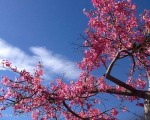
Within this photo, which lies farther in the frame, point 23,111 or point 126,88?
point 23,111

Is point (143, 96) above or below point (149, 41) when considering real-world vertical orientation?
below

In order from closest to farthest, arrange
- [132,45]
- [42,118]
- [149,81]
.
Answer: [132,45] < [149,81] < [42,118]

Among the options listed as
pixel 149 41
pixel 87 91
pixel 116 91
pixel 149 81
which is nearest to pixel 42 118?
pixel 87 91

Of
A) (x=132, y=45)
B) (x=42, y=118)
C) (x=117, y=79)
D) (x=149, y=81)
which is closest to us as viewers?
(x=117, y=79)

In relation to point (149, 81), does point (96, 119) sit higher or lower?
lower

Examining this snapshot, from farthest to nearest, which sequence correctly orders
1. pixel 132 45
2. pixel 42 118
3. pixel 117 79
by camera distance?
pixel 42 118, pixel 132 45, pixel 117 79

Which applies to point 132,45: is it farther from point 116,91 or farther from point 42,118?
point 42,118

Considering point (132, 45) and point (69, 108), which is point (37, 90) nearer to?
point (69, 108)

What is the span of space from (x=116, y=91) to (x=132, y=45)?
270 centimetres

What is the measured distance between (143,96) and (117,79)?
1.69 metres

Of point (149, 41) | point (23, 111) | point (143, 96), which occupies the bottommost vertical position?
point (143, 96)

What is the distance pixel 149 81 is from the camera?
16.5 meters

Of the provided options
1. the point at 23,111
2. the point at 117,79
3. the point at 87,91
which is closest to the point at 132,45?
the point at 117,79

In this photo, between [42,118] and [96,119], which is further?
[42,118]
